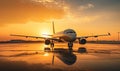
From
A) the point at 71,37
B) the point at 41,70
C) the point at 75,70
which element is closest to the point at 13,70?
the point at 41,70

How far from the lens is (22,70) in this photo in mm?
16875

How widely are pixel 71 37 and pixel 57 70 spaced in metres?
28.2

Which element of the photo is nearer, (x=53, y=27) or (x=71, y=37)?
(x=71, y=37)

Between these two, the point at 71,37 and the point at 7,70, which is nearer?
the point at 7,70

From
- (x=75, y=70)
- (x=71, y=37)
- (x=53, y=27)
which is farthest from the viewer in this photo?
(x=53, y=27)

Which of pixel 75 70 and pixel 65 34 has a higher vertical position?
pixel 65 34

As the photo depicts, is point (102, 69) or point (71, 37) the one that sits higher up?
point (71, 37)

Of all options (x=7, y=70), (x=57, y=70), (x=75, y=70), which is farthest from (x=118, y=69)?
(x=7, y=70)

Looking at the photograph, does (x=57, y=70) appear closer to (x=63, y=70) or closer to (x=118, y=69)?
(x=63, y=70)

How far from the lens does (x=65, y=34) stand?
A: 47.1m

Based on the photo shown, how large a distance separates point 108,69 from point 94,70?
1.43 meters

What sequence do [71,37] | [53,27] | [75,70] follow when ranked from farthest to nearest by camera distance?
[53,27] → [71,37] → [75,70]

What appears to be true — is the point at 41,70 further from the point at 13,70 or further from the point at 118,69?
the point at 118,69

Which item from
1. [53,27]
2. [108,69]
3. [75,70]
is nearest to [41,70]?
[75,70]
